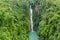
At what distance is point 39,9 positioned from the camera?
77.5 feet

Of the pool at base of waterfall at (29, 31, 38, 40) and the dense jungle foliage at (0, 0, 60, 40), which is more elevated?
the dense jungle foliage at (0, 0, 60, 40)

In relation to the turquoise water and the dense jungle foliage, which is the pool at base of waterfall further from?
the dense jungle foliage

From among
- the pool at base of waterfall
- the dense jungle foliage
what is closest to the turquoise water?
the pool at base of waterfall

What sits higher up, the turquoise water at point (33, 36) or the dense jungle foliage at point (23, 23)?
the dense jungle foliage at point (23, 23)

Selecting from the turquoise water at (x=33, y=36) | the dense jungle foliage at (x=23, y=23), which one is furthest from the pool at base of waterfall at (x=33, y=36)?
the dense jungle foliage at (x=23, y=23)

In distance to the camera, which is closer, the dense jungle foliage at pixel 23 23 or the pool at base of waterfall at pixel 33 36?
the dense jungle foliage at pixel 23 23

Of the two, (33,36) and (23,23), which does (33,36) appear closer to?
(33,36)

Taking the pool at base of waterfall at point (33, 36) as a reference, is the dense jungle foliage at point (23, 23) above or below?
above

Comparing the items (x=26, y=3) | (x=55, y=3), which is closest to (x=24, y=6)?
(x=26, y=3)

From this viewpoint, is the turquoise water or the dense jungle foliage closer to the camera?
the dense jungle foliage

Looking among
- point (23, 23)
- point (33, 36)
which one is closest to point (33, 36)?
point (33, 36)

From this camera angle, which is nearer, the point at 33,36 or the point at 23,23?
the point at 23,23

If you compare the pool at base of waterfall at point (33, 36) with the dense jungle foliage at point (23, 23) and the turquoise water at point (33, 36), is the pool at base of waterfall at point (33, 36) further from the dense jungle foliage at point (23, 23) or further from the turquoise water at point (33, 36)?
the dense jungle foliage at point (23, 23)

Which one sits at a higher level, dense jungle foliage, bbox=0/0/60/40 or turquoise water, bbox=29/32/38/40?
dense jungle foliage, bbox=0/0/60/40
